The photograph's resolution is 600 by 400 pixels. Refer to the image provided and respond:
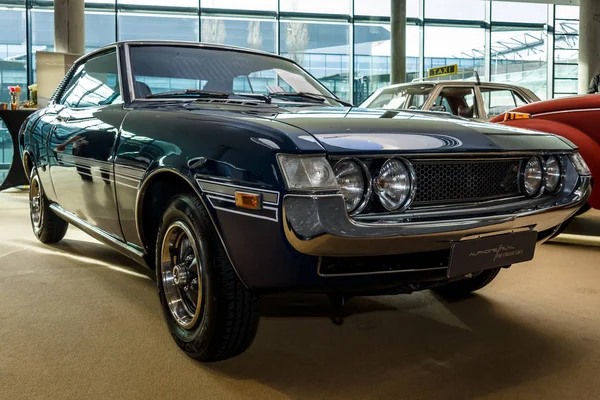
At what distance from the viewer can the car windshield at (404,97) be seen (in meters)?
7.50

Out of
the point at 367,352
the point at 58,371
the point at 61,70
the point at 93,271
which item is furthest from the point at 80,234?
the point at 61,70

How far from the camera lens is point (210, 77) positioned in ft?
10.5

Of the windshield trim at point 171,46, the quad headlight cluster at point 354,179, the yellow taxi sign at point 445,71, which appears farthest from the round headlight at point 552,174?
the yellow taxi sign at point 445,71

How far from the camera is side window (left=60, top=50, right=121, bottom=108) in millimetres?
3182

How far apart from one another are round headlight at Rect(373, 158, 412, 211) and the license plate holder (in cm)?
24

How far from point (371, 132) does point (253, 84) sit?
1297 mm

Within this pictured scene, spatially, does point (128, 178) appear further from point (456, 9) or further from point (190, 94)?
point (456, 9)

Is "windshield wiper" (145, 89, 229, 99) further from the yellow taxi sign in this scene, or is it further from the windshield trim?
the yellow taxi sign

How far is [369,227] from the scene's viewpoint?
6.16 feet

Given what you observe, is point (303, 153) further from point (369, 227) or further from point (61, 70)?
point (61, 70)

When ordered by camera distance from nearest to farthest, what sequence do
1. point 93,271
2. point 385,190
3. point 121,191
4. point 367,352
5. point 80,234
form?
point 385,190 → point 367,352 → point 121,191 → point 93,271 → point 80,234

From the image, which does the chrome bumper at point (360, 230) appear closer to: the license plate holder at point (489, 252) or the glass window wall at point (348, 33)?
the license plate holder at point (489, 252)

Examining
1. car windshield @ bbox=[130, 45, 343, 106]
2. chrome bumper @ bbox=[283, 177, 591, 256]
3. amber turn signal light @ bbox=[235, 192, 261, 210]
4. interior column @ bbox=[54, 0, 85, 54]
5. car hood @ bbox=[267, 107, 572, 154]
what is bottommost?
chrome bumper @ bbox=[283, 177, 591, 256]

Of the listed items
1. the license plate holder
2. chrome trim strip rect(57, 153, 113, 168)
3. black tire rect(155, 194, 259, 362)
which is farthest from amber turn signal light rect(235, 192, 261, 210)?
chrome trim strip rect(57, 153, 113, 168)
